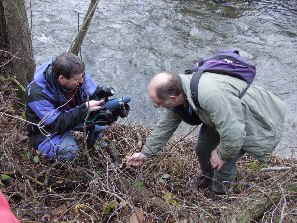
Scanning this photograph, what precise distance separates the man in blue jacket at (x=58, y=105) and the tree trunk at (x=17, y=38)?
1052mm

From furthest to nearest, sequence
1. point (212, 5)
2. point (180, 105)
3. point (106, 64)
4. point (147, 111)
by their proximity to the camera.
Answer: point (212, 5) < point (106, 64) < point (147, 111) < point (180, 105)

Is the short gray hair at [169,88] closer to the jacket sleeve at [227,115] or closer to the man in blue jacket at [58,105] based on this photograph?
the jacket sleeve at [227,115]

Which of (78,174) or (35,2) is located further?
(35,2)

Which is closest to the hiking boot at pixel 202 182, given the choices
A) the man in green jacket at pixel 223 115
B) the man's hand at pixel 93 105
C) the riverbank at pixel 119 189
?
the riverbank at pixel 119 189

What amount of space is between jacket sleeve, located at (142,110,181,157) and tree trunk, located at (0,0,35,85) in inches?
69.2

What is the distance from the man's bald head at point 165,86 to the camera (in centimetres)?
365

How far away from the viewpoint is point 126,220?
364 cm

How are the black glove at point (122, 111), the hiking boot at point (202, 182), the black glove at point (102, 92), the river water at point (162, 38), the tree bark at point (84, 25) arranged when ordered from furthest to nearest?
the river water at point (162, 38), the tree bark at point (84, 25), the hiking boot at point (202, 182), the black glove at point (102, 92), the black glove at point (122, 111)

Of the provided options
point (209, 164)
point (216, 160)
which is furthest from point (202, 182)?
point (216, 160)

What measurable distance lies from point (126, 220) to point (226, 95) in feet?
3.87

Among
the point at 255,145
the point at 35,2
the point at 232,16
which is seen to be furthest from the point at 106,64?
the point at 255,145

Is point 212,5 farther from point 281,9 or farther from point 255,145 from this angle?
point 255,145

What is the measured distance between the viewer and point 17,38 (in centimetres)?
520

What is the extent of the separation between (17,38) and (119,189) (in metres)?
2.16
